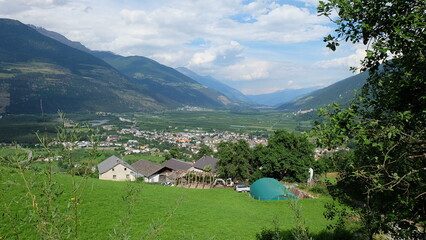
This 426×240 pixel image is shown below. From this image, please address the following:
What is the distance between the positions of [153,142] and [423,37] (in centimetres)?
12818

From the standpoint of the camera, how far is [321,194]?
95.5ft

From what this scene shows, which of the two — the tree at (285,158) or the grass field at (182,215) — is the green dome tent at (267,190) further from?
the tree at (285,158)

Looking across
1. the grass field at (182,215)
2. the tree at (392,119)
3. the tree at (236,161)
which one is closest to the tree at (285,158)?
the tree at (236,161)

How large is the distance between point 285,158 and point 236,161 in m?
7.10

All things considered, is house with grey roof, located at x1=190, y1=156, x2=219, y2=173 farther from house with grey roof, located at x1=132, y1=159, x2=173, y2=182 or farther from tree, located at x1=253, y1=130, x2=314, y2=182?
tree, located at x1=253, y1=130, x2=314, y2=182

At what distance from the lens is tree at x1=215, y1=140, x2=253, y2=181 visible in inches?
1513

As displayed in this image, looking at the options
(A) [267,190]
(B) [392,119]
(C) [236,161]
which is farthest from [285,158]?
(B) [392,119]

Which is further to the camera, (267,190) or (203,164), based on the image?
(203,164)

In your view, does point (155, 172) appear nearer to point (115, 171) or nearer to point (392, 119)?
point (115, 171)

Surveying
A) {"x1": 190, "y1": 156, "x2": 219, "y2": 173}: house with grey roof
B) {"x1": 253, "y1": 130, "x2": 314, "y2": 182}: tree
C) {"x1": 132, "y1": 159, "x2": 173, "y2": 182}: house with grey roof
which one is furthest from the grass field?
{"x1": 132, "y1": 159, "x2": 173, "y2": 182}: house with grey roof

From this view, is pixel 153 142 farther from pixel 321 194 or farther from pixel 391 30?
pixel 391 30

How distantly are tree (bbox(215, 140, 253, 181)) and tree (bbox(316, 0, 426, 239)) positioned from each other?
3301 cm

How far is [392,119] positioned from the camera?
4.76m

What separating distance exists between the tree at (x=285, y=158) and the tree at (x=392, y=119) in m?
30.8
